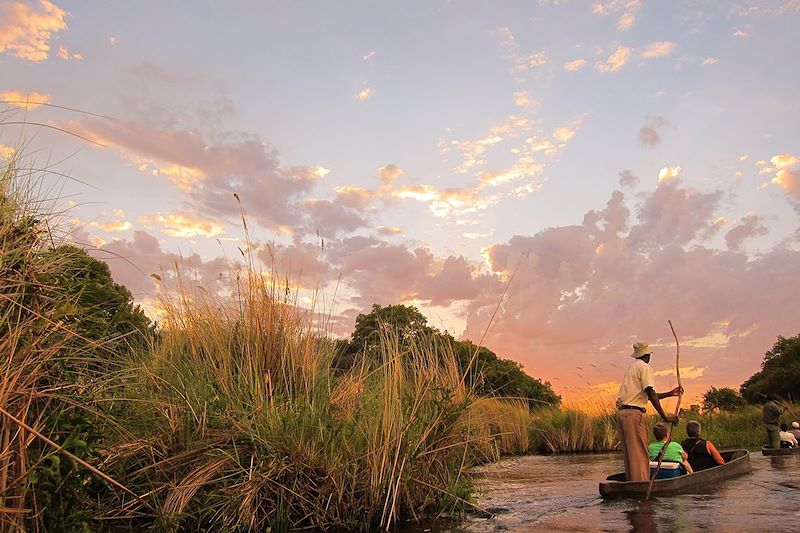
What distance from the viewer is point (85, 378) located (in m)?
5.48

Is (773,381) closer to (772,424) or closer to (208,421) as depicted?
(772,424)

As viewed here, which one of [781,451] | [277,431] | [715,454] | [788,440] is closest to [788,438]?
[788,440]

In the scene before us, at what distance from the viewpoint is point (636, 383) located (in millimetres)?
9906

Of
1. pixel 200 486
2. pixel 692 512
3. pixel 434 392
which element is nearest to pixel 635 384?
pixel 692 512

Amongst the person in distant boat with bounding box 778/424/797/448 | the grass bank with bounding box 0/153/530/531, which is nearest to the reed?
the person in distant boat with bounding box 778/424/797/448

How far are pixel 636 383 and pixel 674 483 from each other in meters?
1.54

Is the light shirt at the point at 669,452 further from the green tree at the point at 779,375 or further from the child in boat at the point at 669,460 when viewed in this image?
the green tree at the point at 779,375

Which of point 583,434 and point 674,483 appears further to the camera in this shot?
point 583,434

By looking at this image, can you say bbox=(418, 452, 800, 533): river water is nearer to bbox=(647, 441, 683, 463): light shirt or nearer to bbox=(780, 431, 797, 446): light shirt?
bbox=(647, 441, 683, 463): light shirt

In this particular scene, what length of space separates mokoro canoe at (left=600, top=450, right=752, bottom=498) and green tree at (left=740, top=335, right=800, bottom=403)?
3189cm

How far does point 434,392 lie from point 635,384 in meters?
3.74

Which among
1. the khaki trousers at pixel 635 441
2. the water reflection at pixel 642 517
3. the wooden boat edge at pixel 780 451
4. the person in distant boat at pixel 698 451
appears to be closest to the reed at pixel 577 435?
the wooden boat edge at pixel 780 451

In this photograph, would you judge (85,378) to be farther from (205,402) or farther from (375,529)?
(375,529)

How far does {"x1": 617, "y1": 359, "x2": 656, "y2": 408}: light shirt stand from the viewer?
32.1 feet
